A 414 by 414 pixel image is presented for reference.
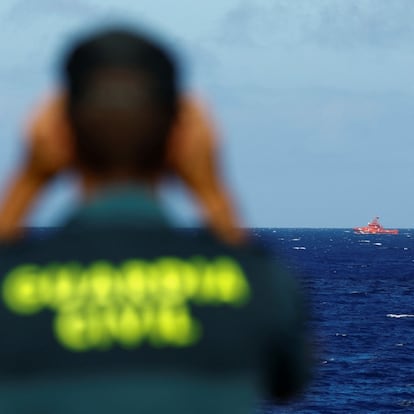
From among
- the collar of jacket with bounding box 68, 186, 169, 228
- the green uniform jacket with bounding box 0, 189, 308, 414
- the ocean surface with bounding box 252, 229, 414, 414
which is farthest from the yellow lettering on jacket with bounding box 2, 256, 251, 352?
the ocean surface with bounding box 252, 229, 414, 414

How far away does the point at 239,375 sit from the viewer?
9.27ft

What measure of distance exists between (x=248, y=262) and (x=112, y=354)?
400mm

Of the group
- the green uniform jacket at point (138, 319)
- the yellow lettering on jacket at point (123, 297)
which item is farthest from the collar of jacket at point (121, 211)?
the yellow lettering on jacket at point (123, 297)

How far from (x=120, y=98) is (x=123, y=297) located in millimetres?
478

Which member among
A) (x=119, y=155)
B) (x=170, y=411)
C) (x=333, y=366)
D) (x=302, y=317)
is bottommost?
(x=333, y=366)

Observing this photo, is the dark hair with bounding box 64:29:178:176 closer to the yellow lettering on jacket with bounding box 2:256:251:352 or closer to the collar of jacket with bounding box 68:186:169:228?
the collar of jacket with bounding box 68:186:169:228

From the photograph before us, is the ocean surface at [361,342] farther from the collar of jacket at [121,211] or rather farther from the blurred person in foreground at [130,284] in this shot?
the collar of jacket at [121,211]

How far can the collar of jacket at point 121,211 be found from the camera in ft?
9.23

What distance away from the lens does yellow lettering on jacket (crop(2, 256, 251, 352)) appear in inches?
106

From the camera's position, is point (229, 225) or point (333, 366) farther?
point (333, 366)

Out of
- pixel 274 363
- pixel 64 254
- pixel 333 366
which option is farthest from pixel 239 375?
pixel 333 366

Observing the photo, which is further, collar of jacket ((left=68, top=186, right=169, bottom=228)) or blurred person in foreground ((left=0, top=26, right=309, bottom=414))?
collar of jacket ((left=68, top=186, right=169, bottom=228))

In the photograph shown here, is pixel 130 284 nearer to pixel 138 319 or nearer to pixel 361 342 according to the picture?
pixel 138 319

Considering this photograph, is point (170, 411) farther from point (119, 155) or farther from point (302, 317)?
A: point (119, 155)
